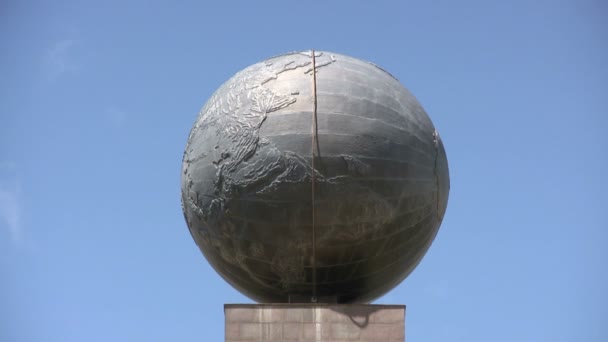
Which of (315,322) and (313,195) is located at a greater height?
(313,195)

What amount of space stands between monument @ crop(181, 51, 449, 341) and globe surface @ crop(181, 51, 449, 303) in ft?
0.08

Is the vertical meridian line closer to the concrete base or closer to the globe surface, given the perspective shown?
the globe surface

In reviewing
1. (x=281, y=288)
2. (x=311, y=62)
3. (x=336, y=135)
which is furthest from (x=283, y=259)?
(x=311, y=62)

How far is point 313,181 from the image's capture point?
812 inches

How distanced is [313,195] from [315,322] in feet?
7.60

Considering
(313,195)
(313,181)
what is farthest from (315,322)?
(313,181)

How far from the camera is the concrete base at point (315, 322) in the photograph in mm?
20922

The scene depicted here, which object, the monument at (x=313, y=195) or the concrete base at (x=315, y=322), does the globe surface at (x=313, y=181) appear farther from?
the concrete base at (x=315, y=322)

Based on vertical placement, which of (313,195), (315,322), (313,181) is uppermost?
(313,181)

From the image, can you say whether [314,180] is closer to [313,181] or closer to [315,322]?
[313,181]

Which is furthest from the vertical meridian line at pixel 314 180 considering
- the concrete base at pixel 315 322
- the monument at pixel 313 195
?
the concrete base at pixel 315 322

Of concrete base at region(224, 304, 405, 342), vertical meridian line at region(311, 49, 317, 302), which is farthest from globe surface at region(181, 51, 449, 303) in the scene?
concrete base at region(224, 304, 405, 342)

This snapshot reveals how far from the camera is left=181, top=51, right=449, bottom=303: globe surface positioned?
20734mm

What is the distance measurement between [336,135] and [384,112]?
1.22 m
